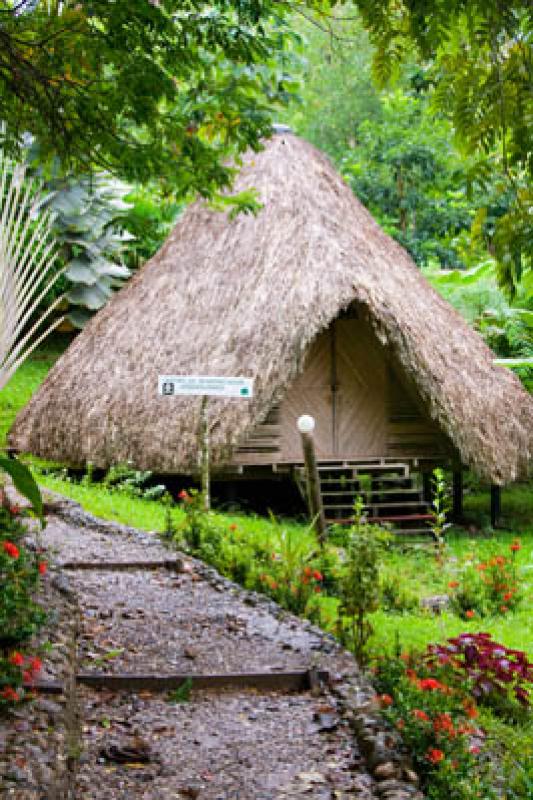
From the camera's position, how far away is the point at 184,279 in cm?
1205

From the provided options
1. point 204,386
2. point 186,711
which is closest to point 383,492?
point 204,386

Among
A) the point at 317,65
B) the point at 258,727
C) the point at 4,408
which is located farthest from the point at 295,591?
the point at 317,65

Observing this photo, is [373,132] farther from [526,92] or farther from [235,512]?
[526,92]

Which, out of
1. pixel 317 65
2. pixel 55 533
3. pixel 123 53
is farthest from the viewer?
pixel 317 65

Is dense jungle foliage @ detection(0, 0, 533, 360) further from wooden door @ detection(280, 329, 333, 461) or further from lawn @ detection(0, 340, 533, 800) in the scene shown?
wooden door @ detection(280, 329, 333, 461)

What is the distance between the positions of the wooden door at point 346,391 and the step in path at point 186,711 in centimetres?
558

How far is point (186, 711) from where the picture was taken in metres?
4.50

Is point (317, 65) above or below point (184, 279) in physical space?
above

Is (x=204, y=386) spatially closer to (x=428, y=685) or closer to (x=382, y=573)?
(x=382, y=573)

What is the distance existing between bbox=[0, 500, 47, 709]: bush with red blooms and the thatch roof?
19.7 ft

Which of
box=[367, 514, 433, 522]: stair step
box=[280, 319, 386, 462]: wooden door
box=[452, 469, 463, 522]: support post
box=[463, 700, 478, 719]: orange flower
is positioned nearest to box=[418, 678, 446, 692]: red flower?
box=[463, 700, 478, 719]: orange flower

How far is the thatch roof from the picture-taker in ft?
35.5

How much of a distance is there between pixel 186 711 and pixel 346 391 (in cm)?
773

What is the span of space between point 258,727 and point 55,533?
3.45m
